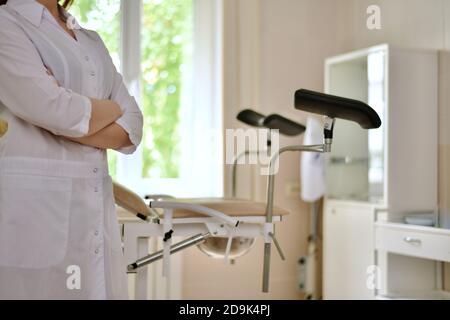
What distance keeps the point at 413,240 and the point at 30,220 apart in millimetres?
1378

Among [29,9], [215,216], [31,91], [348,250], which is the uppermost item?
[29,9]

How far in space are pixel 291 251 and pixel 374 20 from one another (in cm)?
106

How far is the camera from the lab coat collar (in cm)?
112

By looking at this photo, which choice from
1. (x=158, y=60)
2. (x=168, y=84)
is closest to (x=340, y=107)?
(x=158, y=60)

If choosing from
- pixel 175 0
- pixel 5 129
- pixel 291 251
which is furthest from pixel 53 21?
pixel 291 251

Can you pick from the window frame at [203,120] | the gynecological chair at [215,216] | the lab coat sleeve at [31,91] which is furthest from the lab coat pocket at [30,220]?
the window frame at [203,120]

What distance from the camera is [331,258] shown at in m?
2.55

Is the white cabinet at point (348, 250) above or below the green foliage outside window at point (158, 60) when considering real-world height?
below

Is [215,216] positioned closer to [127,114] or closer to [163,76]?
[127,114]

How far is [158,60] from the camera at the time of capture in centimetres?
192

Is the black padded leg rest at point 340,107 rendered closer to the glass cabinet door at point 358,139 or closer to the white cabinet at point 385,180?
the white cabinet at point 385,180

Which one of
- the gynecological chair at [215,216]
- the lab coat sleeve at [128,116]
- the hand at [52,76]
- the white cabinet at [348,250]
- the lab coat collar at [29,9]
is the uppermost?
the lab coat collar at [29,9]

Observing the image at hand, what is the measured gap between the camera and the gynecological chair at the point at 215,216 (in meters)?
1.30

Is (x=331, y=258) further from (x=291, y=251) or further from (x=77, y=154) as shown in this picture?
(x=77, y=154)
